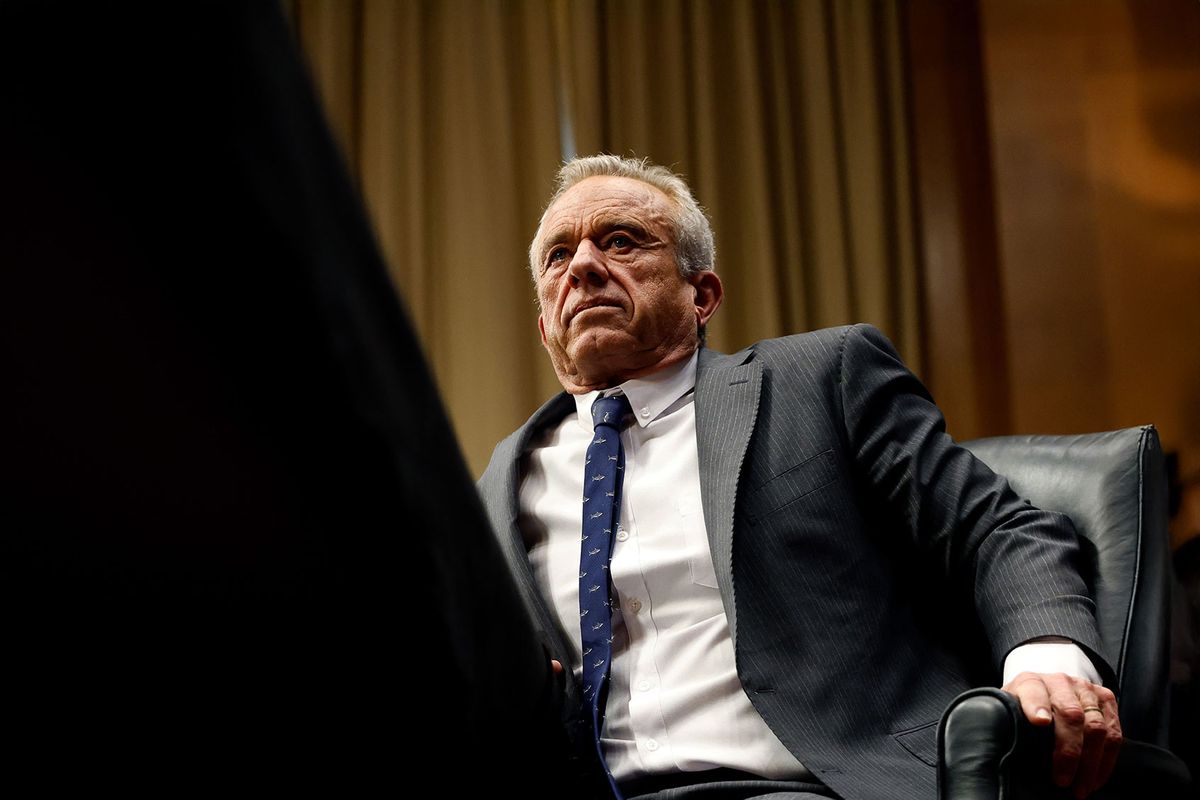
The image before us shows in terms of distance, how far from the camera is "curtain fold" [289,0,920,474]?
Result: 8.58ft

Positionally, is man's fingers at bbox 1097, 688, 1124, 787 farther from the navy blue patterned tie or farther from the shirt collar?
the shirt collar

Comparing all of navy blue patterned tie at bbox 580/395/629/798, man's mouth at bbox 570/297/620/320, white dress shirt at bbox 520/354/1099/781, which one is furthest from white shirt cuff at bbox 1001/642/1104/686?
man's mouth at bbox 570/297/620/320

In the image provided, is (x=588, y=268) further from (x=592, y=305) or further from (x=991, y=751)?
(x=991, y=751)

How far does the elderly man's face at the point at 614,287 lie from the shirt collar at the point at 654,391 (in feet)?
0.07

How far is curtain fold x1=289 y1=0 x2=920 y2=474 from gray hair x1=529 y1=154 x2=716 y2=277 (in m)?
0.98

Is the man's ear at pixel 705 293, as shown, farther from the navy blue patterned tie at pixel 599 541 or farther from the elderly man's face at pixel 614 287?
the navy blue patterned tie at pixel 599 541

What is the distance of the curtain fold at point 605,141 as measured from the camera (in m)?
2.62

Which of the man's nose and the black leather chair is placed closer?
the black leather chair

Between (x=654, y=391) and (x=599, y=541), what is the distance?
0.83 ft

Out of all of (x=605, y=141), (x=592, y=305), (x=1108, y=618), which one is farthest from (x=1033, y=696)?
(x=605, y=141)

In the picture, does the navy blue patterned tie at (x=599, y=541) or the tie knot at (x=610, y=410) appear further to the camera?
the tie knot at (x=610, y=410)

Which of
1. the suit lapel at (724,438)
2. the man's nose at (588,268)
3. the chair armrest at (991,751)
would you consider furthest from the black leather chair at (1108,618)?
the man's nose at (588,268)

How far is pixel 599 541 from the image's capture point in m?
1.26

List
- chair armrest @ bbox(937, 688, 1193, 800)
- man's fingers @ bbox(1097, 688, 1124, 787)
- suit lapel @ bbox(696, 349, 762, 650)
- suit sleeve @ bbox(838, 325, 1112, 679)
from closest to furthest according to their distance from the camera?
1. chair armrest @ bbox(937, 688, 1193, 800)
2. man's fingers @ bbox(1097, 688, 1124, 787)
3. suit sleeve @ bbox(838, 325, 1112, 679)
4. suit lapel @ bbox(696, 349, 762, 650)
